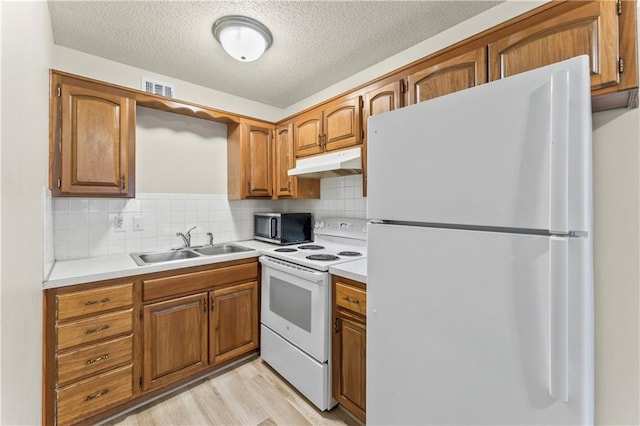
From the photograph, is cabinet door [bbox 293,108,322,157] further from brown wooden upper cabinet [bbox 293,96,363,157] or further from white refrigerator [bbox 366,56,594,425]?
white refrigerator [bbox 366,56,594,425]

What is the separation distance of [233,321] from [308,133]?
1.72 m

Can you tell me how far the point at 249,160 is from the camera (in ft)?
8.63

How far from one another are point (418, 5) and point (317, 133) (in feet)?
3.62

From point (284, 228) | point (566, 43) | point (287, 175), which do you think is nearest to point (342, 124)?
point (287, 175)

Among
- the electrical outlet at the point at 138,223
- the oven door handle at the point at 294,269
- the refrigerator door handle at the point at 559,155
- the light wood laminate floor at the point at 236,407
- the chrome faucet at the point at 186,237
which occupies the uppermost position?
the refrigerator door handle at the point at 559,155

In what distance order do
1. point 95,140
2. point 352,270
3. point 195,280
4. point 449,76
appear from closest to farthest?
point 449,76 → point 352,270 → point 95,140 → point 195,280

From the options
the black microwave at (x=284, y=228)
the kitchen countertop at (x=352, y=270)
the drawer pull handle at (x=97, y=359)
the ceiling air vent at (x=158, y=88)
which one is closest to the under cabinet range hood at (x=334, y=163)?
the black microwave at (x=284, y=228)

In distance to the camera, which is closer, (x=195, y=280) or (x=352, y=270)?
(x=352, y=270)

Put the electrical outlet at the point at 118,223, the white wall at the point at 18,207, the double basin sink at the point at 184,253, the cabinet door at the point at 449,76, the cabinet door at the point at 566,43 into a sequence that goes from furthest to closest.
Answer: the double basin sink at the point at 184,253 → the electrical outlet at the point at 118,223 → the cabinet door at the point at 449,76 → the cabinet door at the point at 566,43 → the white wall at the point at 18,207

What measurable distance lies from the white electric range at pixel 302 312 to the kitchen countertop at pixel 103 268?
1.36ft

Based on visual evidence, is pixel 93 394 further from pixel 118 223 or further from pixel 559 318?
pixel 559 318

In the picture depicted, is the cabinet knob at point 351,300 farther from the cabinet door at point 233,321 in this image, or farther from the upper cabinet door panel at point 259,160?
the upper cabinet door panel at point 259,160

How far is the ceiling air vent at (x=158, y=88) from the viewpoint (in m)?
2.19

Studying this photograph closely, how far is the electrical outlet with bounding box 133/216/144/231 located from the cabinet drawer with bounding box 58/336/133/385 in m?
0.92
